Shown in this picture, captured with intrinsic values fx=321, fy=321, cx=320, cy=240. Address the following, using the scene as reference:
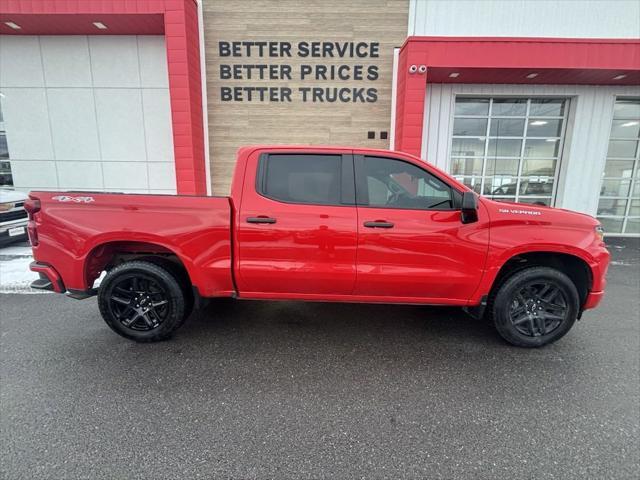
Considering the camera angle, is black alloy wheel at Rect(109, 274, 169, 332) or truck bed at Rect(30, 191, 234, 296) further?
black alloy wheel at Rect(109, 274, 169, 332)

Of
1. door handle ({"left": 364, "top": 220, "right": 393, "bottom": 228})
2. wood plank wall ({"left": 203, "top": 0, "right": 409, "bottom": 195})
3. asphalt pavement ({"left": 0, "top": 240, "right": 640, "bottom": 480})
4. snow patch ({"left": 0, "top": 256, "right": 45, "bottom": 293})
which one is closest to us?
asphalt pavement ({"left": 0, "top": 240, "right": 640, "bottom": 480})

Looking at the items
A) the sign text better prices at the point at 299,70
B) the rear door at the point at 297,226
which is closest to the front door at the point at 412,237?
the rear door at the point at 297,226

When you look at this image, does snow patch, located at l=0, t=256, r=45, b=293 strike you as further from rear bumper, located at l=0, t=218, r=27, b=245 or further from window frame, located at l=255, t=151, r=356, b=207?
window frame, located at l=255, t=151, r=356, b=207

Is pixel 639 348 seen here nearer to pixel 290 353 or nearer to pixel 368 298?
pixel 368 298

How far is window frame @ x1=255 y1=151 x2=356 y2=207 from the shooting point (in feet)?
10.2

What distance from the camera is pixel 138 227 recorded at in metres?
3.06

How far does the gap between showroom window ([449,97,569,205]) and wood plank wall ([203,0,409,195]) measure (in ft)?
7.87

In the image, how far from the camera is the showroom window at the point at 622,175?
9.20 m

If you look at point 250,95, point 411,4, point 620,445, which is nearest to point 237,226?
point 620,445

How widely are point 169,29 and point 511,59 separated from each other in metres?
8.11

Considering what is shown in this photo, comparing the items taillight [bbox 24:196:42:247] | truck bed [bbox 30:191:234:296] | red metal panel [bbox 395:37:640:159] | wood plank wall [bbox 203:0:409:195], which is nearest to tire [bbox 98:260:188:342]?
truck bed [bbox 30:191:234:296]

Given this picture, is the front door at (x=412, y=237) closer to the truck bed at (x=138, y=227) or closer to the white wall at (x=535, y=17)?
the truck bed at (x=138, y=227)

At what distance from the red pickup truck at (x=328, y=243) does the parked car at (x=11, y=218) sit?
4.57 metres

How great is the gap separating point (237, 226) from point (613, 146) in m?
11.5
